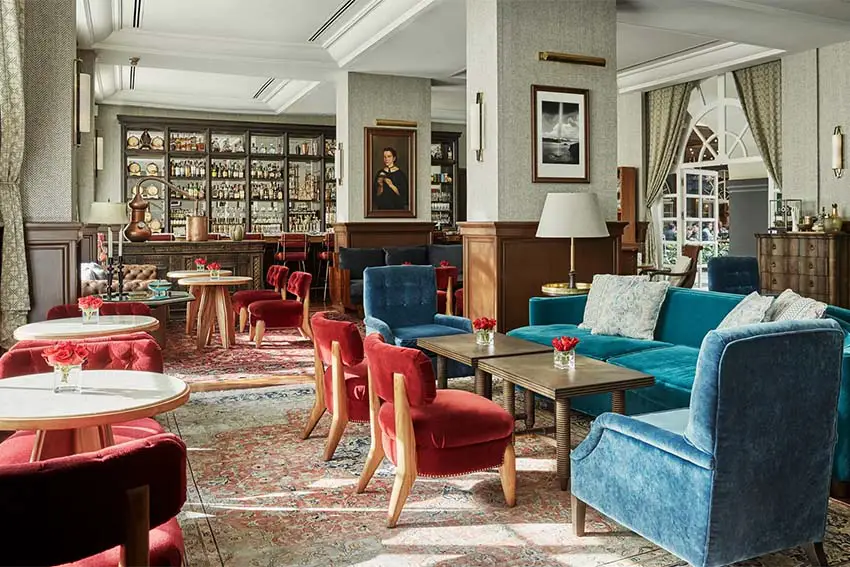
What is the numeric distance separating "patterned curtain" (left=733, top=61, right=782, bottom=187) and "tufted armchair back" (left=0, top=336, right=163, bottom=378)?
8847 mm

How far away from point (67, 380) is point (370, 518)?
140cm

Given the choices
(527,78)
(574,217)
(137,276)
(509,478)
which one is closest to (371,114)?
(137,276)

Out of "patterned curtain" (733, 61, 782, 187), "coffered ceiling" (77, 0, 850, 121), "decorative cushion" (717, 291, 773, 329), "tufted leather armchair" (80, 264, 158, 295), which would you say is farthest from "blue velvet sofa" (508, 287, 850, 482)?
"patterned curtain" (733, 61, 782, 187)

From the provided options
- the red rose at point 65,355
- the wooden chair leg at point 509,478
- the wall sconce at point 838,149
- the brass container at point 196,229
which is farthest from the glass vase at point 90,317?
the wall sconce at point 838,149

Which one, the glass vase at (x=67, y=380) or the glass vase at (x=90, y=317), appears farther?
the glass vase at (x=90, y=317)

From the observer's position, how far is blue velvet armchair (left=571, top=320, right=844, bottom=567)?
245cm

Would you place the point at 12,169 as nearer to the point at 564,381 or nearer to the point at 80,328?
the point at 80,328

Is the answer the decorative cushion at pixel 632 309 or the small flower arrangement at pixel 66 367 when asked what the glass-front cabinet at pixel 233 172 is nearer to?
the decorative cushion at pixel 632 309

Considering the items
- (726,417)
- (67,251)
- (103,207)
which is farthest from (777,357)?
(103,207)

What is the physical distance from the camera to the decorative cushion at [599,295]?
5.46 meters

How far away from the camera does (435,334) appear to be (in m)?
5.77

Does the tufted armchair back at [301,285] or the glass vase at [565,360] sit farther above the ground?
the tufted armchair back at [301,285]

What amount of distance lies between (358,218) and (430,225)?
3.67 ft

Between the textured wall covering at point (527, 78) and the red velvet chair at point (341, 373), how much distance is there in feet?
9.75
